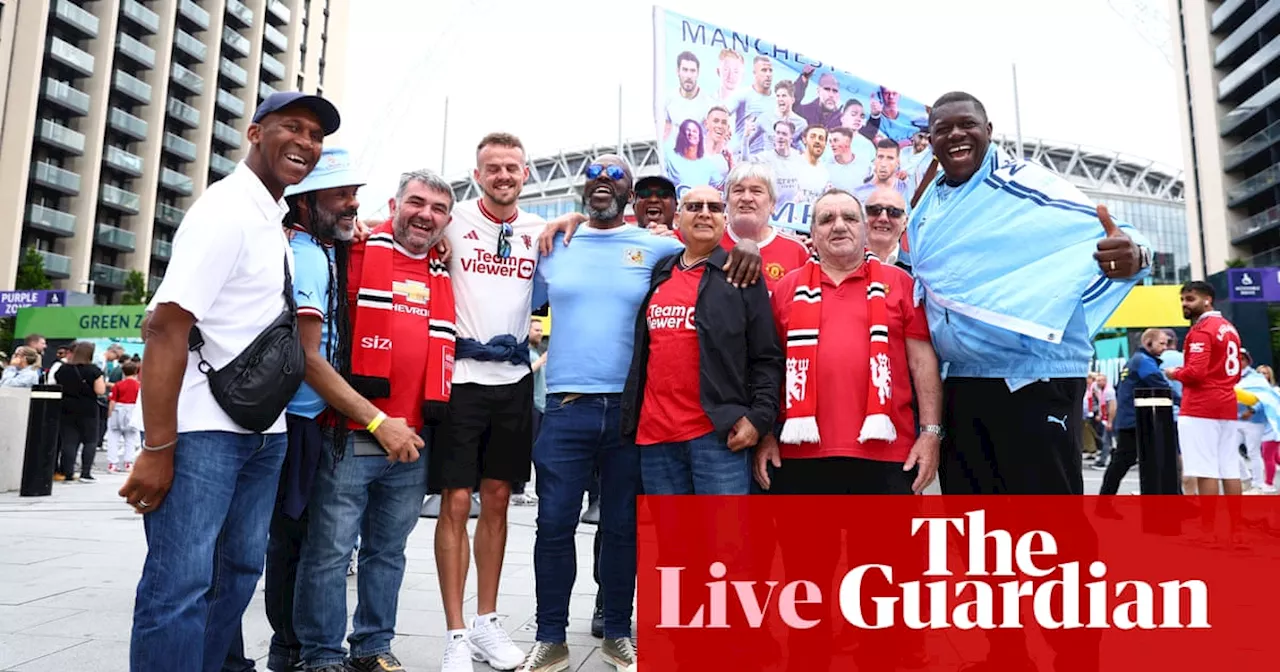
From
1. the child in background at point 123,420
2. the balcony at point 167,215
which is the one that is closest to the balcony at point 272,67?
the balcony at point 167,215

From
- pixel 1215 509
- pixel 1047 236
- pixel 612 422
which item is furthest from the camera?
pixel 612 422

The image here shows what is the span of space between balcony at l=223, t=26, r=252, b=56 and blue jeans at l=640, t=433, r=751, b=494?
213 feet

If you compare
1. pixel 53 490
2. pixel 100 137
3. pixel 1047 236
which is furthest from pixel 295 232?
pixel 100 137

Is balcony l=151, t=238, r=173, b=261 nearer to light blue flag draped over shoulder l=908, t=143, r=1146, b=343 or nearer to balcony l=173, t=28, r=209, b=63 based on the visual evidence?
balcony l=173, t=28, r=209, b=63

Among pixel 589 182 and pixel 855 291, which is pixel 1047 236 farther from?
pixel 589 182

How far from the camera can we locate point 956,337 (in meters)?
2.83

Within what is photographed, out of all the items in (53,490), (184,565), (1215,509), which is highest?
(1215,509)

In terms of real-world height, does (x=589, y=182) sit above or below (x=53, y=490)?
above

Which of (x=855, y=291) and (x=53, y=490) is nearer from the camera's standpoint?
(x=855, y=291)

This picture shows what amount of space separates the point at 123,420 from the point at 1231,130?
→ 203 ft

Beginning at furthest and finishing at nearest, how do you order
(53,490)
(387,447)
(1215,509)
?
1. (53,490)
2. (387,447)
3. (1215,509)

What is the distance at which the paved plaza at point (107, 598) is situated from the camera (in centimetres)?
337

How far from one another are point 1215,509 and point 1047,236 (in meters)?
0.98

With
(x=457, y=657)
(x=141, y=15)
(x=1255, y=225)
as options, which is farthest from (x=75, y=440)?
(x=1255, y=225)
